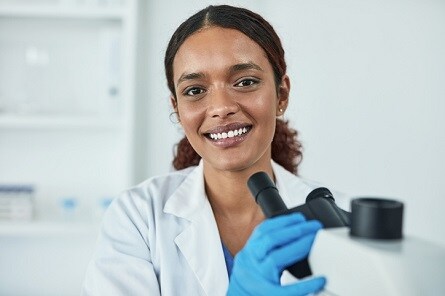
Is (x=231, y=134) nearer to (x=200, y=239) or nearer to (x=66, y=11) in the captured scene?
(x=200, y=239)

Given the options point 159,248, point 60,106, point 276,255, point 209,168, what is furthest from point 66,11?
point 276,255

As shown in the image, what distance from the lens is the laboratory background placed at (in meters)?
2.08

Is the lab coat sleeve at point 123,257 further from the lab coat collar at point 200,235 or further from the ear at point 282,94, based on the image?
the ear at point 282,94

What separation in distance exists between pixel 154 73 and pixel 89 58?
22cm

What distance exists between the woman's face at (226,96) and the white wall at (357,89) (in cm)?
90

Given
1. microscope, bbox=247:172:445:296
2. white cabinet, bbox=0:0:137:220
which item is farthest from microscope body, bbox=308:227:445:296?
white cabinet, bbox=0:0:137:220

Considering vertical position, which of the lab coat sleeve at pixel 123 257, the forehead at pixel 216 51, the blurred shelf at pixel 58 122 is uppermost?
the forehead at pixel 216 51

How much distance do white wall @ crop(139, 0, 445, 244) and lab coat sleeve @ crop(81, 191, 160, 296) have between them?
87 centimetres

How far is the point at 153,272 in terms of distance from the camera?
119cm

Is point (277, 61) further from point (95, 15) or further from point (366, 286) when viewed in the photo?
point (95, 15)

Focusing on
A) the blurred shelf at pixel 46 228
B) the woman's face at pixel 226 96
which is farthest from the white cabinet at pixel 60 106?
the woman's face at pixel 226 96

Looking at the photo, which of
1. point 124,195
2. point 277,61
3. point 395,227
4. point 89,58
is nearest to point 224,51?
point 277,61

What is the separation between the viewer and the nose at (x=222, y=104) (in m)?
1.14

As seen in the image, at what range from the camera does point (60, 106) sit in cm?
209
